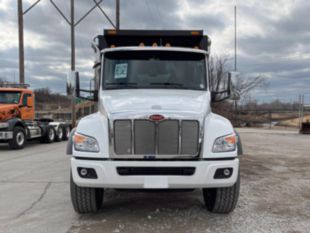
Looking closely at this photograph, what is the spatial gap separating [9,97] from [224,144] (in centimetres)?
1168

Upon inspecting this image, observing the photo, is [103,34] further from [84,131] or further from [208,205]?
[208,205]

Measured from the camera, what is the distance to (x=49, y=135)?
16078 millimetres

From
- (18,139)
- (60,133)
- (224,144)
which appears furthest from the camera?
(60,133)

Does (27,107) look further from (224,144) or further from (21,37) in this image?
(224,144)

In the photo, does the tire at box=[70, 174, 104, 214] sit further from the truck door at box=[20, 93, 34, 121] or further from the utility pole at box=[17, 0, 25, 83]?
the utility pole at box=[17, 0, 25, 83]

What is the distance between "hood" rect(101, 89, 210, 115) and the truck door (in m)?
9.78

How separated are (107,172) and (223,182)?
57.6 inches

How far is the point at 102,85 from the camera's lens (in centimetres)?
528

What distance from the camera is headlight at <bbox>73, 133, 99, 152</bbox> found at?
3940 mm

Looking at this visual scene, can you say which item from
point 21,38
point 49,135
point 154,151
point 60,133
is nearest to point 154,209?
point 154,151

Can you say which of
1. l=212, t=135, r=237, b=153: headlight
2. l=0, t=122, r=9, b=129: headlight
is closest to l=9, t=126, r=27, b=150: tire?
l=0, t=122, r=9, b=129: headlight

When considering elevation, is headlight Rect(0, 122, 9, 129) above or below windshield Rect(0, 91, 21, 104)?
below

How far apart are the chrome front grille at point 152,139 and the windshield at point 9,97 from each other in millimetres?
10826

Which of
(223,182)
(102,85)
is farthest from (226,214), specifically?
(102,85)
